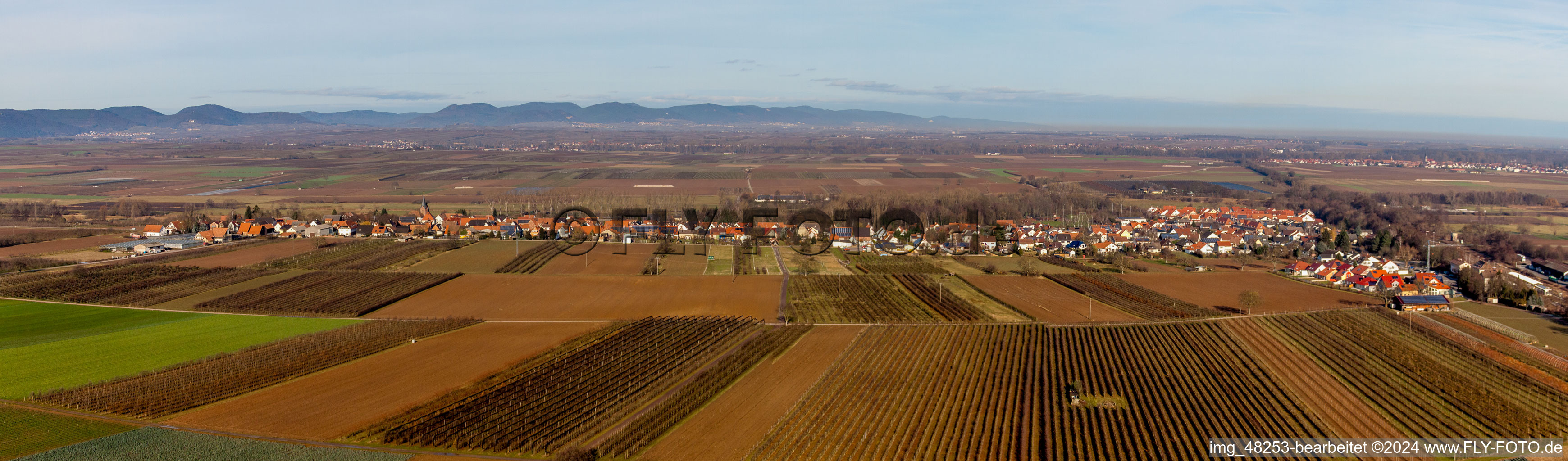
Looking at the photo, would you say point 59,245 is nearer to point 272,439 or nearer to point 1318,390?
point 272,439

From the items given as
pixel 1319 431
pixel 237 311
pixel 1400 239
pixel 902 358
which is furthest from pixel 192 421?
pixel 1400 239

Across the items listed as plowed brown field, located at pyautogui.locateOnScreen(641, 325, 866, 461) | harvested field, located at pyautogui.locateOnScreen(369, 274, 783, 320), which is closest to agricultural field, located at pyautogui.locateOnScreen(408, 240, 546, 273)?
harvested field, located at pyautogui.locateOnScreen(369, 274, 783, 320)

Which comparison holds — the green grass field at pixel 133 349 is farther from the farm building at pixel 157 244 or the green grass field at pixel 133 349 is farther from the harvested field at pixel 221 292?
the farm building at pixel 157 244

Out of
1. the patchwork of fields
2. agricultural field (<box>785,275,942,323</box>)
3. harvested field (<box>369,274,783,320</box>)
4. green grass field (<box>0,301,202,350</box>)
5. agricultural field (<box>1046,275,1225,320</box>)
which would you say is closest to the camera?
the patchwork of fields

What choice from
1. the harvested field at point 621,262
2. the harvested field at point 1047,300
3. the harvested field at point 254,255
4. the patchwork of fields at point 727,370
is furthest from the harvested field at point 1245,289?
the harvested field at point 254,255

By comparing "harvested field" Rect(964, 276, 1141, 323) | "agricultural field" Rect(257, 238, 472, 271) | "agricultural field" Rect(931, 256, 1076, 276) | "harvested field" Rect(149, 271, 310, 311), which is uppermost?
"agricultural field" Rect(257, 238, 472, 271)

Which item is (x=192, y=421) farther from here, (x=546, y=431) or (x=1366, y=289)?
(x=1366, y=289)

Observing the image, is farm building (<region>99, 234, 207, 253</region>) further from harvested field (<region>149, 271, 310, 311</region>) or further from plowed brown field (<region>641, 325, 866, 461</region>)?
plowed brown field (<region>641, 325, 866, 461</region>)
